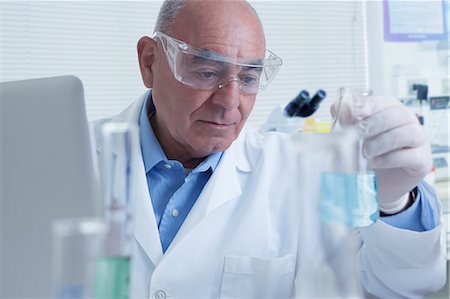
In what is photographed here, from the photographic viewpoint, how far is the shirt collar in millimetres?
1343

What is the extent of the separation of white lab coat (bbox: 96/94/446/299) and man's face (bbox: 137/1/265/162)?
0.36 ft

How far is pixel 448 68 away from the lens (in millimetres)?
2574

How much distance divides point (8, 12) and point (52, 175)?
1652mm

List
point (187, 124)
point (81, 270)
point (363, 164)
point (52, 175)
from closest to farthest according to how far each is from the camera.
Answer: point (81, 270), point (52, 175), point (363, 164), point (187, 124)

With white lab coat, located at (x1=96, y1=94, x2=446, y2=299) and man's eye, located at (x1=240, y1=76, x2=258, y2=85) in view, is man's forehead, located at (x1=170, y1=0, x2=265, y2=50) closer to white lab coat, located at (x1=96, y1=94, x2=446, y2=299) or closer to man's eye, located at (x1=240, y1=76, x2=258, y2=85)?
man's eye, located at (x1=240, y1=76, x2=258, y2=85)

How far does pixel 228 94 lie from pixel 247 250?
→ 1.26 feet

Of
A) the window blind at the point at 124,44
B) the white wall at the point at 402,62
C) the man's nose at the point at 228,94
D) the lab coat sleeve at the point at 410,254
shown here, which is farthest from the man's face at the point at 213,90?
the white wall at the point at 402,62

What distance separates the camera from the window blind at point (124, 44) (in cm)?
210

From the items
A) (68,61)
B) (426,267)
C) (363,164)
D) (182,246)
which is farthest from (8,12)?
(426,267)

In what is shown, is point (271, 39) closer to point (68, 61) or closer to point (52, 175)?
point (68, 61)

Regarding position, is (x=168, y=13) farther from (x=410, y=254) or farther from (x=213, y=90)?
(x=410, y=254)

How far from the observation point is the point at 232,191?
51.2 inches

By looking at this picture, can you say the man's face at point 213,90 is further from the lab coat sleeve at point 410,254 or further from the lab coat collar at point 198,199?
the lab coat sleeve at point 410,254

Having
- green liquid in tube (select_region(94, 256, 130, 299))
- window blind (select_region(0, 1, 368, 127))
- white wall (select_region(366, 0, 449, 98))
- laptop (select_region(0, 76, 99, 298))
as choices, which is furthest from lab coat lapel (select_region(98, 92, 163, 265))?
white wall (select_region(366, 0, 449, 98))
